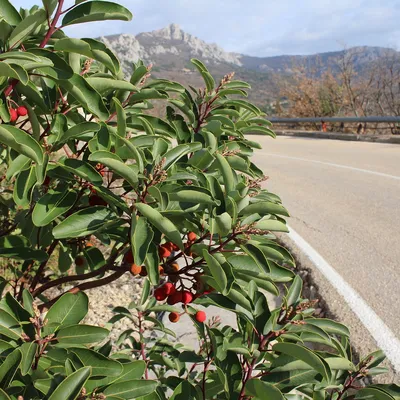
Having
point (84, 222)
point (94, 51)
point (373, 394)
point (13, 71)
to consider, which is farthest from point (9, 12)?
point (373, 394)

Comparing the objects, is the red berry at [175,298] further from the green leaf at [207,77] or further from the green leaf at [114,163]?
the green leaf at [207,77]

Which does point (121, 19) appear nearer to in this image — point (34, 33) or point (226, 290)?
point (34, 33)

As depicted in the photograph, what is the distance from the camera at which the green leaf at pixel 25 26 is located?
136 centimetres

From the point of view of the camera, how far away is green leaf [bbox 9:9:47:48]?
1.36 m

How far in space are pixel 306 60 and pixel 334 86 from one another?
354cm

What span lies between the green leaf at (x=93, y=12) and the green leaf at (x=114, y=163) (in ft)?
1.41

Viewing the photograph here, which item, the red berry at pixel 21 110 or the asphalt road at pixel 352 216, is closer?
the red berry at pixel 21 110

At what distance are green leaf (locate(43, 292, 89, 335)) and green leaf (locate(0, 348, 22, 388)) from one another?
163 mm

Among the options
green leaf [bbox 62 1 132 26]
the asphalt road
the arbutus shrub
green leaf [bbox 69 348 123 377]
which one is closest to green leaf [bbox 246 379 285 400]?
the arbutus shrub

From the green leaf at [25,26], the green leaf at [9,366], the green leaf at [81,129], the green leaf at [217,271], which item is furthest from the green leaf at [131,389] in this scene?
the green leaf at [25,26]

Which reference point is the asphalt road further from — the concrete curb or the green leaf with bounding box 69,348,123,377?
the green leaf with bounding box 69,348,123,377

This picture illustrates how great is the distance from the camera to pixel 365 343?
10.2 feet

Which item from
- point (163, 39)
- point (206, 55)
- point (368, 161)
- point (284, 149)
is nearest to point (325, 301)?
point (368, 161)

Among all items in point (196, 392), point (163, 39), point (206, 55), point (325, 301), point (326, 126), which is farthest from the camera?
point (163, 39)
